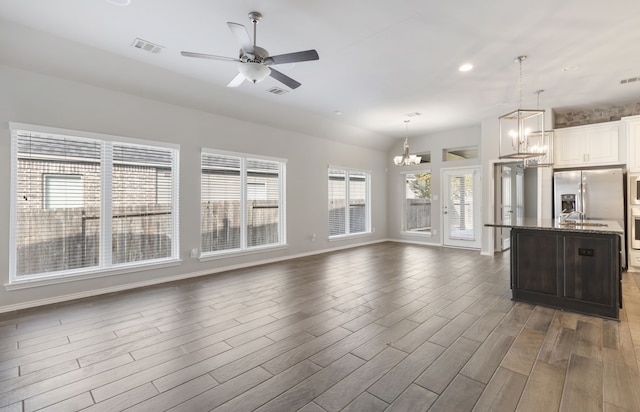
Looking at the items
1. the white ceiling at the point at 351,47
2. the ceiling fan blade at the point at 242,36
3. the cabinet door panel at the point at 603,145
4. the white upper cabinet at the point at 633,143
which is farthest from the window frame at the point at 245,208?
the white upper cabinet at the point at 633,143

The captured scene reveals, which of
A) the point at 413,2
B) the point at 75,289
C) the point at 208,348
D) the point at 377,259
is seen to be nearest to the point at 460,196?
the point at 377,259

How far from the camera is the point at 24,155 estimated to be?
3.63m

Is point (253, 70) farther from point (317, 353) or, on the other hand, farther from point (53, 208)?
point (53, 208)

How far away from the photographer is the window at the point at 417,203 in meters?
8.51

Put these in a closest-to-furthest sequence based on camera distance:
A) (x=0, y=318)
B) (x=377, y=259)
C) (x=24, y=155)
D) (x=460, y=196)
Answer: (x=0, y=318) < (x=24, y=155) < (x=377, y=259) < (x=460, y=196)

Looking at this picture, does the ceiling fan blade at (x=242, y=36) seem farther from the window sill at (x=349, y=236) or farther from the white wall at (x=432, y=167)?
the white wall at (x=432, y=167)

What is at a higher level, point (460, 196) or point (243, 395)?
point (460, 196)

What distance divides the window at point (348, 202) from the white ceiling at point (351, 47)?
269 cm

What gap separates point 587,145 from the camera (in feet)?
18.7

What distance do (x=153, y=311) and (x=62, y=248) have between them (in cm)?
166

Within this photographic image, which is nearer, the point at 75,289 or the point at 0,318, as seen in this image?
the point at 0,318

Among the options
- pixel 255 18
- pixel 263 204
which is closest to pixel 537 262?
pixel 255 18

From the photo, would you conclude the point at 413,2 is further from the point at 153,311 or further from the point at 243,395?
the point at 153,311


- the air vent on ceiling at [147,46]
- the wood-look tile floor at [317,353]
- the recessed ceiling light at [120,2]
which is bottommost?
the wood-look tile floor at [317,353]
